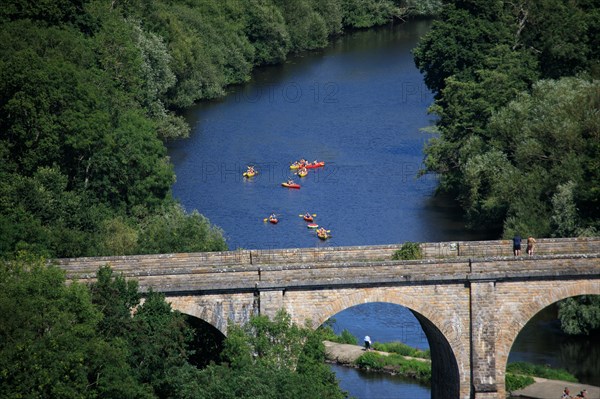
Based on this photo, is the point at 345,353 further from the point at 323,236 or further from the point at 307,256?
the point at 323,236

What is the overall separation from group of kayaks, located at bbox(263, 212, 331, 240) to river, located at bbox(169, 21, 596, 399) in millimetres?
423

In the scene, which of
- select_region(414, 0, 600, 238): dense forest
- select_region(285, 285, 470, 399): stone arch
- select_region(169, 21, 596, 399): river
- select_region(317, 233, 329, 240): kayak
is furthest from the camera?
select_region(317, 233, 329, 240): kayak

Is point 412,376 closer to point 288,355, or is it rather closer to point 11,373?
point 288,355

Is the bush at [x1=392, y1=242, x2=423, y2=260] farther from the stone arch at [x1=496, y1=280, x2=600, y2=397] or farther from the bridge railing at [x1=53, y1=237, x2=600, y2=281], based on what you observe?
the stone arch at [x1=496, y1=280, x2=600, y2=397]

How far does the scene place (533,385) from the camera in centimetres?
8350

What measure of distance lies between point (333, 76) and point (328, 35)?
14421 mm

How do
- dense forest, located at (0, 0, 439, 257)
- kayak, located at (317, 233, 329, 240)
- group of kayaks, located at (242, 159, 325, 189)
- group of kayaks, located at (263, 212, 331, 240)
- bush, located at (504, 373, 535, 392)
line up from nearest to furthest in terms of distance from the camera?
bush, located at (504, 373, 535, 392) → dense forest, located at (0, 0, 439, 257) → kayak, located at (317, 233, 329, 240) → group of kayaks, located at (263, 212, 331, 240) → group of kayaks, located at (242, 159, 325, 189)

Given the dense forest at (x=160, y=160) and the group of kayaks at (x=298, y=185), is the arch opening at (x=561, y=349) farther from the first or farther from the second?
the group of kayaks at (x=298, y=185)

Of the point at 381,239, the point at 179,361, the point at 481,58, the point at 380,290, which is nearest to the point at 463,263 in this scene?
the point at 380,290

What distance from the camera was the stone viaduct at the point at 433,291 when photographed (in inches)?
2916

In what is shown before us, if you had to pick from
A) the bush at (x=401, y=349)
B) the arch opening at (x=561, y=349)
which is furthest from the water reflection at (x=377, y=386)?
the arch opening at (x=561, y=349)

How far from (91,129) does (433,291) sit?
91.8ft

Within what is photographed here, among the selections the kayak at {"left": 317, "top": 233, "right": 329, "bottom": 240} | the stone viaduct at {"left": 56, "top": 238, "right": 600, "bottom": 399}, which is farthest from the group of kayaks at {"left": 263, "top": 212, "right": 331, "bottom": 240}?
the stone viaduct at {"left": 56, "top": 238, "right": 600, "bottom": 399}

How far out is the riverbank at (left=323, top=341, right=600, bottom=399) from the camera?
8268cm
